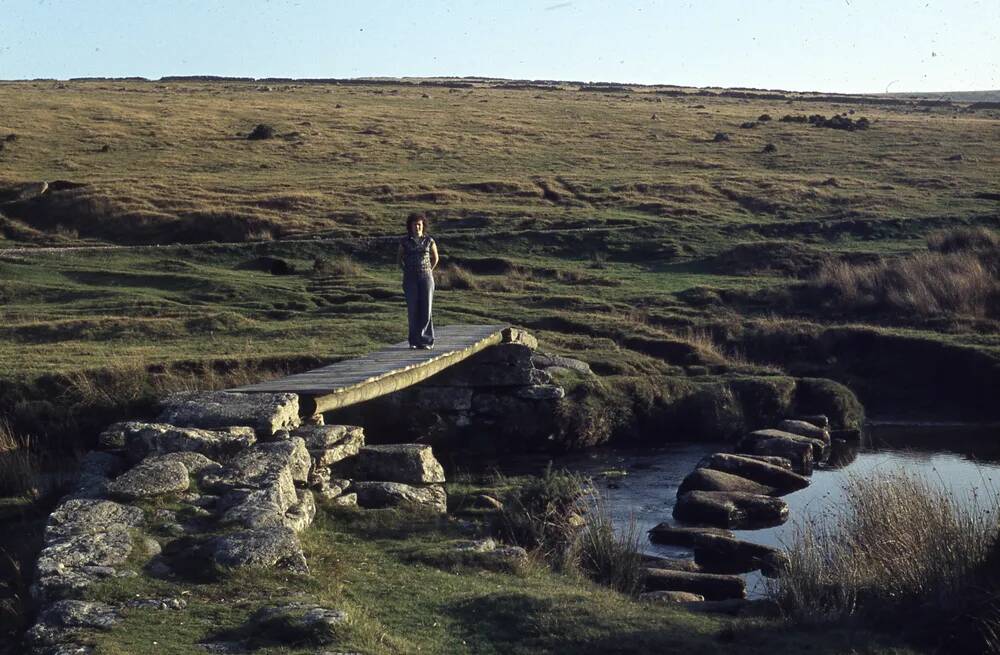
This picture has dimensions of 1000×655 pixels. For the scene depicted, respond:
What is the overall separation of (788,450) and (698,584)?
7710 mm

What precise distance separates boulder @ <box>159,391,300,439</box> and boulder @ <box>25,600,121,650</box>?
491cm

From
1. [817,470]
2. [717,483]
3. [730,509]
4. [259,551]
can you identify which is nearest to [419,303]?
[717,483]

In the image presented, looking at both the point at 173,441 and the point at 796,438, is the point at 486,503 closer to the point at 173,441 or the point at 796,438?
the point at 173,441

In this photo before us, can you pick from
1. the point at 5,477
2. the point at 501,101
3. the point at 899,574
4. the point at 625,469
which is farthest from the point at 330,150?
the point at 899,574

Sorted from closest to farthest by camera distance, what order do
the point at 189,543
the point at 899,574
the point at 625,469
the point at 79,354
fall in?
the point at 189,543
the point at 899,574
the point at 625,469
the point at 79,354

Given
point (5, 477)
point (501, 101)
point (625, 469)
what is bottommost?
point (625, 469)

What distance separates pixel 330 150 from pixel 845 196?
988 inches

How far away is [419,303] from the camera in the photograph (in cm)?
1886

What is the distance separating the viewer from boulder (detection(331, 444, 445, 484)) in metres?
14.9

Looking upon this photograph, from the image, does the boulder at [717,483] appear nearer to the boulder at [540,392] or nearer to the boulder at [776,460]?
the boulder at [776,460]

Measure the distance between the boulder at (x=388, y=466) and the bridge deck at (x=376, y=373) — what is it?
877 mm

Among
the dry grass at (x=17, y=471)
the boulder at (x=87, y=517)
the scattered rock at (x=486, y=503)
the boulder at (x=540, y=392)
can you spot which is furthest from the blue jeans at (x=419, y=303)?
the boulder at (x=87, y=517)

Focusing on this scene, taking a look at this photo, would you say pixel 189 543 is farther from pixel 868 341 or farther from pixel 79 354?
pixel 868 341

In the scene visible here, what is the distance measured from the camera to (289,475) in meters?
12.5
